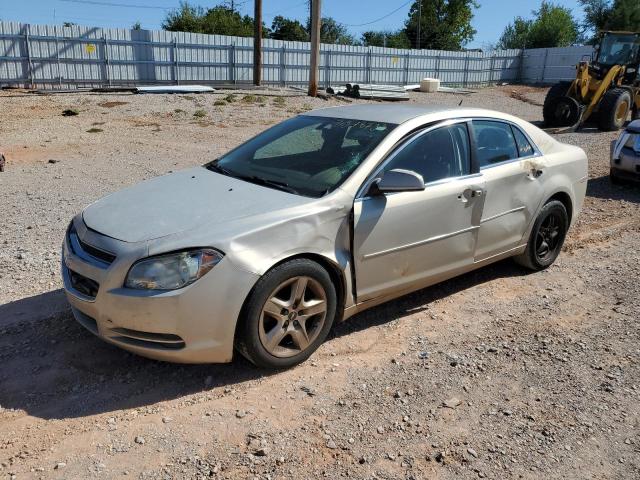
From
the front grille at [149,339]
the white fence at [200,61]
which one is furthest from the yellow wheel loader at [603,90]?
the front grille at [149,339]

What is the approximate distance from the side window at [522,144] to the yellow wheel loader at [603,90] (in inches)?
489

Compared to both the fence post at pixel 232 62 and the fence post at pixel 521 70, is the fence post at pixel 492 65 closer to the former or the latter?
the fence post at pixel 521 70

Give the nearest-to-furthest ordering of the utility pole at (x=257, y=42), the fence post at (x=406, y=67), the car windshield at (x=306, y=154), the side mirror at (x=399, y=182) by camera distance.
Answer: the side mirror at (x=399, y=182)
the car windshield at (x=306, y=154)
the utility pole at (x=257, y=42)
the fence post at (x=406, y=67)

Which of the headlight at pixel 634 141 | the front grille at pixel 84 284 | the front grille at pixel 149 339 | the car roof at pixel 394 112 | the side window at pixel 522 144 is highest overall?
the car roof at pixel 394 112

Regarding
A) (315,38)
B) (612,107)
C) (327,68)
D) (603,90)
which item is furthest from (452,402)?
(327,68)

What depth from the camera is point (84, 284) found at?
346 cm

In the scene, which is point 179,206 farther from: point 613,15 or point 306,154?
point 613,15

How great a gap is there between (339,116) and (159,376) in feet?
7.87

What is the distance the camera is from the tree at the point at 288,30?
61500 mm

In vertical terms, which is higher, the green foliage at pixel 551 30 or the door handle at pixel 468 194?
the green foliage at pixel 551 30

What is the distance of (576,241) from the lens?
21.5 feet

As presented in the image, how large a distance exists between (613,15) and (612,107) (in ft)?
136

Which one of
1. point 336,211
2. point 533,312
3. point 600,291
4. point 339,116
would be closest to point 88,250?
point 336,211

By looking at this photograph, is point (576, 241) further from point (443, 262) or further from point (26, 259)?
point (26, 259)
